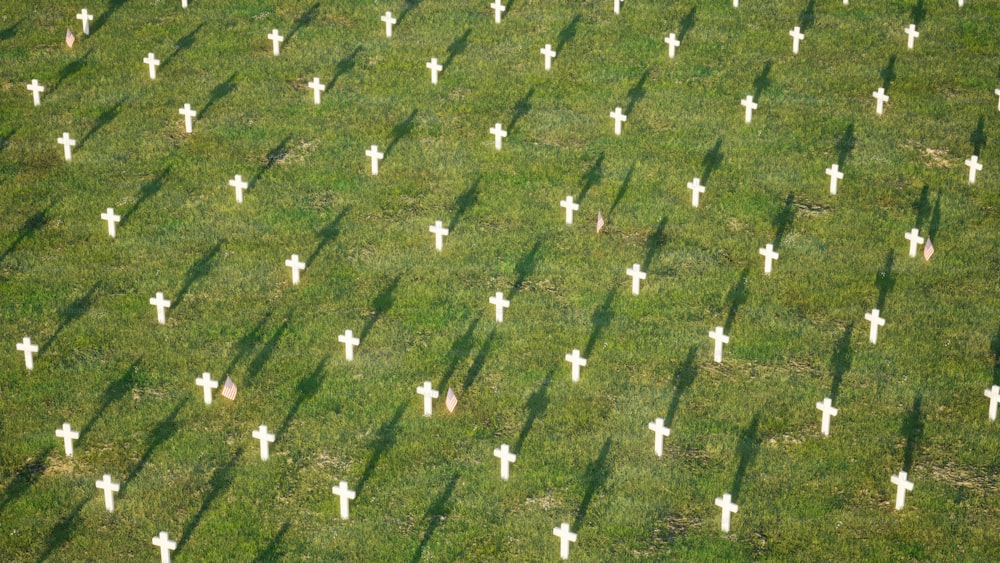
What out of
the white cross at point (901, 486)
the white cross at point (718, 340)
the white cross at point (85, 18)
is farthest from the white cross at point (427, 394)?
the white cross at point (85, 18)

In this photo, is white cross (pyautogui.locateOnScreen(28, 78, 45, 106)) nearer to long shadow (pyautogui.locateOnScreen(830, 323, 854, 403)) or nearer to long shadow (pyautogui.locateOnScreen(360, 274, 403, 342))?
long shadow (pyautogui.locateOnScreen(360, 274, 403, 342))

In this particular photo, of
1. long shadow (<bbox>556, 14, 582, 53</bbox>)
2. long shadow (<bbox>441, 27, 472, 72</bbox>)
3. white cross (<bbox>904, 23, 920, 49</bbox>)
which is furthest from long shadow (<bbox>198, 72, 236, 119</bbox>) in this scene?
white cross (<bbox>904, 23, 920, 49</bbox>)

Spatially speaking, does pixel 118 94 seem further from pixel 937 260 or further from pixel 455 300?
pixel 937 260

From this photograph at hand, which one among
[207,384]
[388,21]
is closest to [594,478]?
[207,384]

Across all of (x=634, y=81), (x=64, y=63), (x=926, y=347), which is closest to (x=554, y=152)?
(x=634, y=81)

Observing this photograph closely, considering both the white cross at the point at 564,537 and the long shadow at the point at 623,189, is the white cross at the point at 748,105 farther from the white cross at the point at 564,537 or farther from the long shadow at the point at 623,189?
the white cross at the point at 564,537

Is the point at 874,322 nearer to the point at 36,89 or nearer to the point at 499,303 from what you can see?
the point at 499,303
